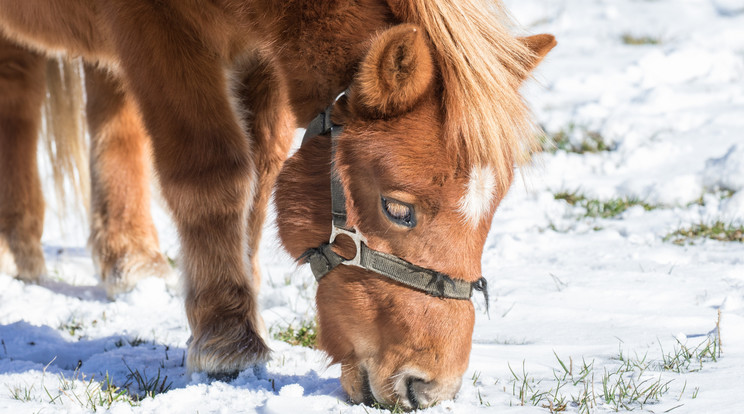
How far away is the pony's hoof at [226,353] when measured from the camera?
2699 mm

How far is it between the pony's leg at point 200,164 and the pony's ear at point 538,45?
Result: 1.14 meters

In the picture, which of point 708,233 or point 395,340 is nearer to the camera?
point 395,340

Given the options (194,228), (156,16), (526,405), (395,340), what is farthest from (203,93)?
(526,405)

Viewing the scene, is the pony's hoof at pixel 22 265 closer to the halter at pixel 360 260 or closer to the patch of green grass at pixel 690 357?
the halter at pixel 360 260

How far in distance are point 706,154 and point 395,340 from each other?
392 centimetres

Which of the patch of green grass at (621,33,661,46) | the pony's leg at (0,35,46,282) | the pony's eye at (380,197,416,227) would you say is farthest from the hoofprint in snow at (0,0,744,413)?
the patch of green grass at (621,33,661,46)

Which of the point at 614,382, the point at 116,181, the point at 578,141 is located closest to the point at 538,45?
the point at 614,382

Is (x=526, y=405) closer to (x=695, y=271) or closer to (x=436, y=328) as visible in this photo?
(x=436, y=328)

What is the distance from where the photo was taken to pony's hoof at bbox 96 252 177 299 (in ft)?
13.3

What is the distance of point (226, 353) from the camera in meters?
2.71

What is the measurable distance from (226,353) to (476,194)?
1.13m

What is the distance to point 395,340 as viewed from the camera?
2.25 m

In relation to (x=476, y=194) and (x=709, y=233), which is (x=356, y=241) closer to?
(x=476, y=194)

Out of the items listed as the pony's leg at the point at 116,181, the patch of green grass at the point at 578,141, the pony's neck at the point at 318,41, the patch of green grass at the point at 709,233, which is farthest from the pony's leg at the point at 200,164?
the patch of green grass at the point at 578,141
